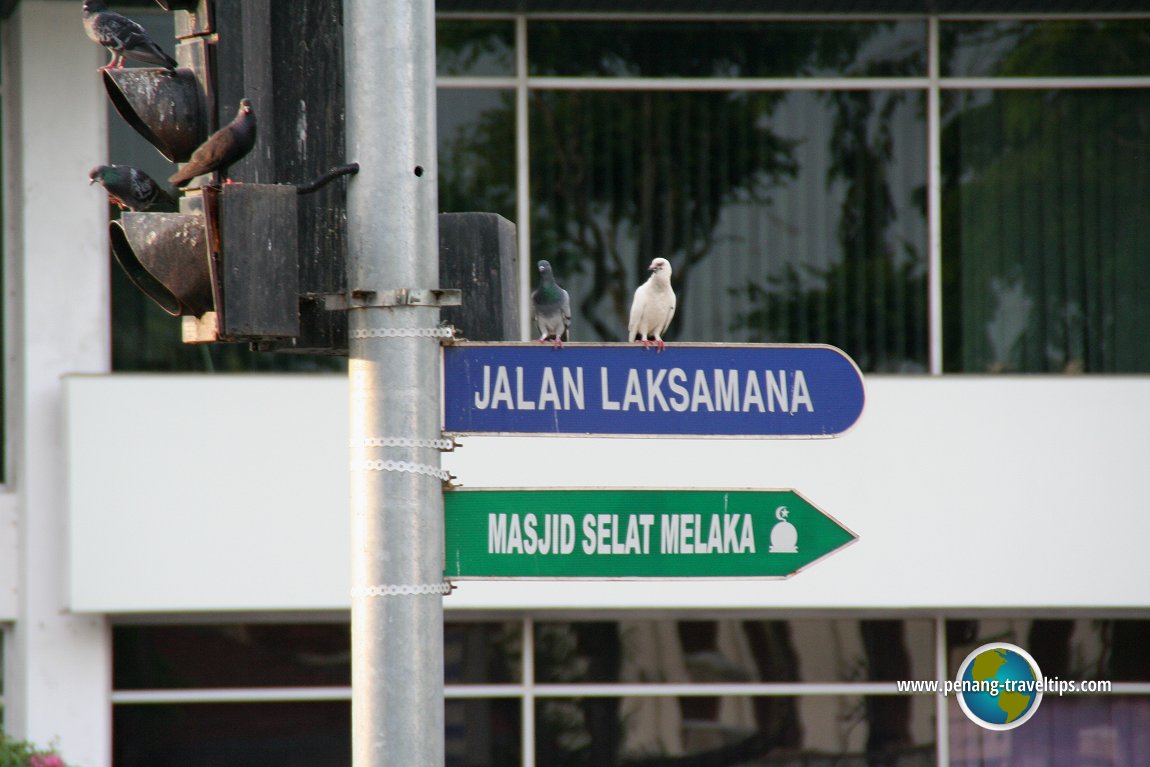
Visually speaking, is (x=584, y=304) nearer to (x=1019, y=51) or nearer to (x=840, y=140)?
(x=840, y=140)

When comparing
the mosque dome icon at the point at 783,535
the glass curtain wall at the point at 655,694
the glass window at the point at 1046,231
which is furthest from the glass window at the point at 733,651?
the mosque dome icon at the point at 783,535

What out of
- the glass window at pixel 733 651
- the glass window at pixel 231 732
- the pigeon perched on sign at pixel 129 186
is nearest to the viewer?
the pigeon perched on sign at pixel 129 186

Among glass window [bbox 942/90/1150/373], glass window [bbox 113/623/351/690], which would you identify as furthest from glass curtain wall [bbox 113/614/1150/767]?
glass window [bbox 942/90/1150/373]

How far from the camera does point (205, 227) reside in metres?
2.56

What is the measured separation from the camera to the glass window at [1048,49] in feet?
32.2

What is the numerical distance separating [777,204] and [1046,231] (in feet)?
6.35

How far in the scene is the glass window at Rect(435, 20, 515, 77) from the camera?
9.57 metres

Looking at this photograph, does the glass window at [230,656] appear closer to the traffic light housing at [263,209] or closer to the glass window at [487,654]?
the glass window at [487,654]

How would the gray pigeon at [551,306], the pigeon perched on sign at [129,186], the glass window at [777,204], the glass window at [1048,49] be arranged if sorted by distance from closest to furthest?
the pigeon perched on sign at [129,186] → the gray pigeon at [551,306] → the glass window at [777,204] → the glass window at [1048,49]

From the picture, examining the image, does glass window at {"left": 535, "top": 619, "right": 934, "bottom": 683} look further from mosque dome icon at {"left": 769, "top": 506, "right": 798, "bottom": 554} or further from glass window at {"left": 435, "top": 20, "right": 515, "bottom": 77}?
mosque dome icon at {"left": 769, "top": 506, "right": 798, "bottom": 554}

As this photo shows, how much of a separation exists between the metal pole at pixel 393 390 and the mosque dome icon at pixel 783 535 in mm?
781

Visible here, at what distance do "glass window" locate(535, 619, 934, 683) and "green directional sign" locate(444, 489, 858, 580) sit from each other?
21.1 feet

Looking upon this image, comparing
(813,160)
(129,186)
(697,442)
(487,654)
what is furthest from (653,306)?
(813,160)

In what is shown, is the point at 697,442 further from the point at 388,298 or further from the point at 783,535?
the point at 388,298
